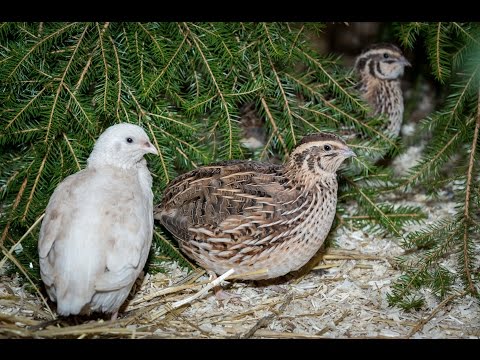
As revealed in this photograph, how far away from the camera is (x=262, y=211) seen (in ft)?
12.7

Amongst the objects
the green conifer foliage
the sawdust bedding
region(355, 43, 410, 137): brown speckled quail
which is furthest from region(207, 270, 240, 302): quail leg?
region(355, 43, 410, 137): brown speckled quail

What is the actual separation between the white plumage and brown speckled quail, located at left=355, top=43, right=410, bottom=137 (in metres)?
1.93

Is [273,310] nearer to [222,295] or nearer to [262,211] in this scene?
[222,295]

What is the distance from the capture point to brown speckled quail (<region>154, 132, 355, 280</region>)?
3.86 metres

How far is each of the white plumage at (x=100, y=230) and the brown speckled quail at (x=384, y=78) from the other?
1930 millimetres

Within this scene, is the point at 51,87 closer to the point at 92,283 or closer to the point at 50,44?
the point at 50,44

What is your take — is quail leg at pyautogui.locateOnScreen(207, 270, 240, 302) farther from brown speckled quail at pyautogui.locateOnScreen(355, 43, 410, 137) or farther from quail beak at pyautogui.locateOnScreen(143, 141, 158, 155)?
brown speckled quail at pyautogui.locateOnScreen(355, 43, 410, 137)

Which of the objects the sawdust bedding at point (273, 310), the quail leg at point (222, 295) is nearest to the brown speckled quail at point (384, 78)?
the sawdust bedding at point (273, 310)

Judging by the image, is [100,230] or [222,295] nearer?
[100,230]

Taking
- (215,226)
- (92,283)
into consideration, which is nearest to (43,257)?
(92,283)

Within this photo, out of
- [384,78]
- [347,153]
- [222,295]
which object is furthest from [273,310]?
[384,78]

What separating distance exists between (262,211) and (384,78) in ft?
5.67

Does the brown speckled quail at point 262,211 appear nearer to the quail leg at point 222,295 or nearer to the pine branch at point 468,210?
the quail leg at point 222,295

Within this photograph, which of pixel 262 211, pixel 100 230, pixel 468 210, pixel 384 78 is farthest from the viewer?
pixel 384 78
